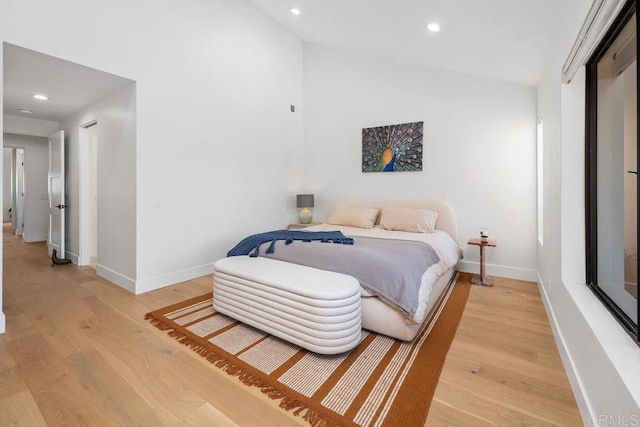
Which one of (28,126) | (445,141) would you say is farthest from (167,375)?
(28,126)

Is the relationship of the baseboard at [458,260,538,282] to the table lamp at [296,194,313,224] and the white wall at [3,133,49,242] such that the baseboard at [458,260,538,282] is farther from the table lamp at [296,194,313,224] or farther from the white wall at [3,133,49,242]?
the white wall at [3,133,49,242]

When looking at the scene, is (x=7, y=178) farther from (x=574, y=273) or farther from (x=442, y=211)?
(x=574, y=273)

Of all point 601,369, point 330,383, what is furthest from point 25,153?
point 601,369

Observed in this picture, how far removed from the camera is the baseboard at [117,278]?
10.1ft

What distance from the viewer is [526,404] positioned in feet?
4.81

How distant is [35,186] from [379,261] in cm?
733

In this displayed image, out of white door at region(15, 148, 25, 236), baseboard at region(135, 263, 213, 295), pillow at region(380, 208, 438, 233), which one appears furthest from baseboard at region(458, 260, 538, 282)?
white door at region(15, 148, 25, 236)

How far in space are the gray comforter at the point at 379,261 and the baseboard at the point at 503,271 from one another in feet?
4.48

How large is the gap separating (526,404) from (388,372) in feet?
2.26

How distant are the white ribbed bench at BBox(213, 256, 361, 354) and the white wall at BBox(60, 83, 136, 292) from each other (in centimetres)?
140

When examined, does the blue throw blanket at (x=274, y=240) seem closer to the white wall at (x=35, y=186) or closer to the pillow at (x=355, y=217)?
the pillow at (x=355, y=217)

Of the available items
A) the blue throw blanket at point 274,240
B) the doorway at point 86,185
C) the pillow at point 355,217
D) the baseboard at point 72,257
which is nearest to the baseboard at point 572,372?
the blue throw blanket at point 274,240

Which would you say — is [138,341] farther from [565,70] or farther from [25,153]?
[25,153]

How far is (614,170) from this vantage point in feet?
5.21
